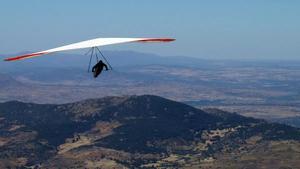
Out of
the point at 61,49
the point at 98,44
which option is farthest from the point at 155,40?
the point at 61,49

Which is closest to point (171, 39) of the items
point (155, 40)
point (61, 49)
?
point (155, 40)

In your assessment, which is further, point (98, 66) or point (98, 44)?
point (98, 66)

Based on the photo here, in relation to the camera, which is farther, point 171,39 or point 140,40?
point 171,39

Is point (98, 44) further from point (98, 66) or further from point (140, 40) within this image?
point (98, 66)

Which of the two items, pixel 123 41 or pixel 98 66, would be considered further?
Result: pixel 98 66

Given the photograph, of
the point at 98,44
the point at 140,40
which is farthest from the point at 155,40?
the point at 98,44

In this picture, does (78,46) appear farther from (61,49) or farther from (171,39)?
(171,39)

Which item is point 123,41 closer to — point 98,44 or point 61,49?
point 98,44
